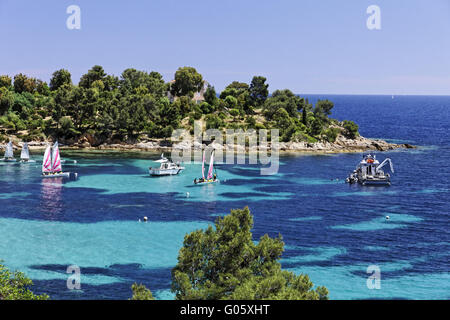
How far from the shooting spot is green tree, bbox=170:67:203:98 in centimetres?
19050

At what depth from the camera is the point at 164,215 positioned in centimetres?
7419

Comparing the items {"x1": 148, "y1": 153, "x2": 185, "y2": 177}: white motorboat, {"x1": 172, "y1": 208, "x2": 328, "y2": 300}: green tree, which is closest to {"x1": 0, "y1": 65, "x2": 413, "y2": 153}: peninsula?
{"x1": 148, "y1": 153, "x2": 185, "y2": 177}: white motorboat

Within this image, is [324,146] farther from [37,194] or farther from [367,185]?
[37,194]

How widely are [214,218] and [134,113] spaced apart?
89.8 m

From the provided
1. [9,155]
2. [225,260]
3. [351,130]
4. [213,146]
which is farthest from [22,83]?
[225,260]

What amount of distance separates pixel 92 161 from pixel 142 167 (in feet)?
51.0

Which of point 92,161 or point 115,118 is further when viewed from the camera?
point 115,118

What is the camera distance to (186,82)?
191 m

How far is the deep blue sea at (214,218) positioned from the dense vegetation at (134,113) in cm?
3586

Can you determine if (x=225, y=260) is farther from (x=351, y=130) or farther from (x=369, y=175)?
(x=351, y=130)

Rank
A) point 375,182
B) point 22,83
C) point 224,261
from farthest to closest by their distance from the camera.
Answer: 1. point 22,83
2. point 375,182
3. point 224,261

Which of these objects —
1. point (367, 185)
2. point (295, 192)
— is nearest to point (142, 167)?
point (295, 192)

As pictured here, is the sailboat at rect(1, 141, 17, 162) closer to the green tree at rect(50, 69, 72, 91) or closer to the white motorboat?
the white motorboat
